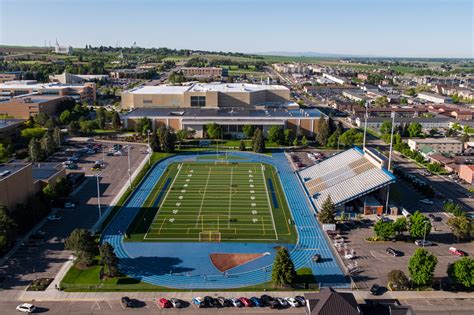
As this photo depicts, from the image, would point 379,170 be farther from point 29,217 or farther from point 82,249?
point 29,217

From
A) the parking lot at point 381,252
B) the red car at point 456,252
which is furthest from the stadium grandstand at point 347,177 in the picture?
the red car at point 456,252

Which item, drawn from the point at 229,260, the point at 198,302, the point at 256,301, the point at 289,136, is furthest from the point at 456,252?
the point at 289,136

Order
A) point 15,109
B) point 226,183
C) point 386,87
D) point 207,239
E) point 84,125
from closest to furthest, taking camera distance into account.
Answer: point 207,239 → point 226,183 → point 84,125 → point 15,109 → point 386,87

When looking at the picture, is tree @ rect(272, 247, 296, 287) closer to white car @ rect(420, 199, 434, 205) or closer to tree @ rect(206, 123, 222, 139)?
white car @ rect(420, 199, 434, 205)

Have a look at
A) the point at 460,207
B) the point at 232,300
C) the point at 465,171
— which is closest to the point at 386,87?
the point at 465,171

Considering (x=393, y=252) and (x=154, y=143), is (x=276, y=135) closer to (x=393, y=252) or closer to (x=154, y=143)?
(x=154, y=143)
